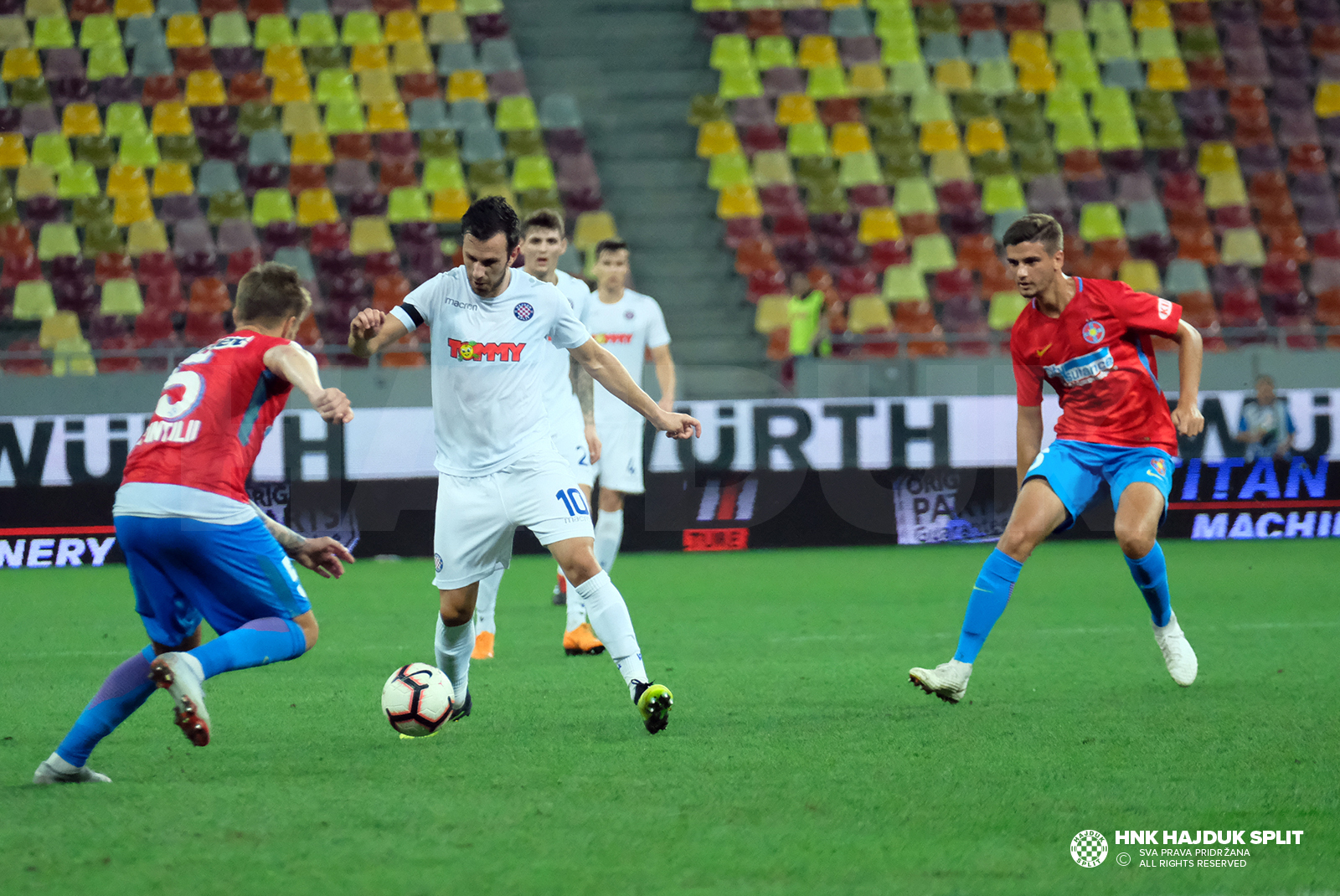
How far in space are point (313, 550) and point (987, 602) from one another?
8.93ft

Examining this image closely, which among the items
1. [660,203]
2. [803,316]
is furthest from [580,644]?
[660,203]

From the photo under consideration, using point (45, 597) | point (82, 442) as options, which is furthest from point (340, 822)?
point (82, 442)

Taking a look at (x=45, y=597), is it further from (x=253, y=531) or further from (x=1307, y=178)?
(x=1307, y=178)

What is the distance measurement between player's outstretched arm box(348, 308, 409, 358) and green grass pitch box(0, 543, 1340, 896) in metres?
1.40

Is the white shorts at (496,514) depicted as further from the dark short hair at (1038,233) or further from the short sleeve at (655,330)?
the short sleeve at (655,330)

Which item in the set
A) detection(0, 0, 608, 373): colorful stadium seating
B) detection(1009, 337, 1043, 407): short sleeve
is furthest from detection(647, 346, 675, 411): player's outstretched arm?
A: detection(0, 0, 608, 373): colorful stadium seating

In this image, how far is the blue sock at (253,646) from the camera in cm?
433

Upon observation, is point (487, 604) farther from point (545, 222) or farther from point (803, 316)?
point (803, 316)

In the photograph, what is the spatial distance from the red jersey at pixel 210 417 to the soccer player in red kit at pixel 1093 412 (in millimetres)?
2972

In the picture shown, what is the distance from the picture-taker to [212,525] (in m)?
4.38

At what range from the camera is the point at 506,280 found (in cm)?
541

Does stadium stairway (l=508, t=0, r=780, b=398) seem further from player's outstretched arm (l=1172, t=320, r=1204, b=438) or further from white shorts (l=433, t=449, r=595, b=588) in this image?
white shorts (l=433, t=449, r=595, b=588)

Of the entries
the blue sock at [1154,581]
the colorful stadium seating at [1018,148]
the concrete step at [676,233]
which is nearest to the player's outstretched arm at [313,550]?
the blue sock at [1154,581]

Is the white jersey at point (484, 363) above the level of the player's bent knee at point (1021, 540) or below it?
above
